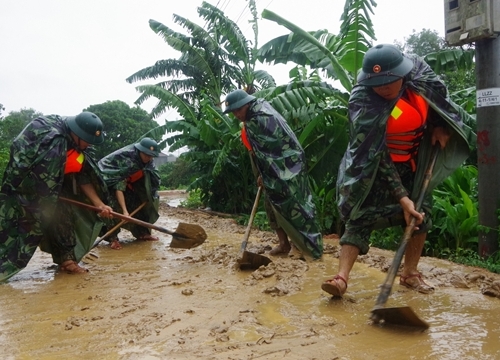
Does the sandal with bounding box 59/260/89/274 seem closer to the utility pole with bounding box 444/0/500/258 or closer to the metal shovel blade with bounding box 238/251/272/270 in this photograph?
the metal shovel blade with bounding box 238/251/272/270

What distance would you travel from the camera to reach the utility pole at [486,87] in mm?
4305

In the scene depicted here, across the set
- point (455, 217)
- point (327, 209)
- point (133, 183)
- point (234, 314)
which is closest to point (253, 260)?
point (234, 314)

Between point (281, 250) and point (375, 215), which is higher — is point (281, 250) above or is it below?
below

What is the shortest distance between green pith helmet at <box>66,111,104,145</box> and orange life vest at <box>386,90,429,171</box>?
9.00 ft

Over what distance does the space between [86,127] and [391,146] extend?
281 centimetres

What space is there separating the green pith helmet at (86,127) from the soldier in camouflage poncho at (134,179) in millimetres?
1377

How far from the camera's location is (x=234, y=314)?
3322 mm

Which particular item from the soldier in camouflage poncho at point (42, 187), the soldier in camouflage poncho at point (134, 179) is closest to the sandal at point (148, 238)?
the soldier in camouflage poncho at point (134, 179)

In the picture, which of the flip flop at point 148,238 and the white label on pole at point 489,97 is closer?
the white label on pole at point 489,97

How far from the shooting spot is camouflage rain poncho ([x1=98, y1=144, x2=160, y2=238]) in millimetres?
6453

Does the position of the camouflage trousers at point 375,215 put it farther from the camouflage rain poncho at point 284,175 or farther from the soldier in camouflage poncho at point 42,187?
the soldier in camouflage poncho at point 42,187

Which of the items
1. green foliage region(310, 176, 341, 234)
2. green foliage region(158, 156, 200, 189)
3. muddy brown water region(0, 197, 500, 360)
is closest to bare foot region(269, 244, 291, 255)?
muddy brown water region(0, 197, 500, 360)

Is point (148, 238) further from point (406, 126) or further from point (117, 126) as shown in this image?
point (117, 126)

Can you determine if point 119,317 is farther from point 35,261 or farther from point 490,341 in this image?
point 35,261
